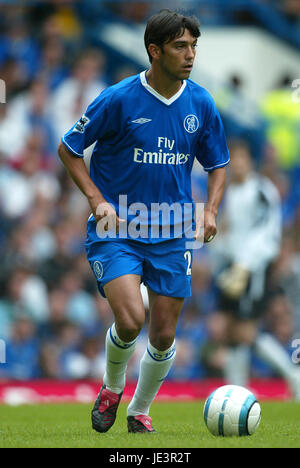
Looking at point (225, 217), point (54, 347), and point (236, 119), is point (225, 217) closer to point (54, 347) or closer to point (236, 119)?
point (54, 347)

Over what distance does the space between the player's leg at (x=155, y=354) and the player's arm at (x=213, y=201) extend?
48 cm

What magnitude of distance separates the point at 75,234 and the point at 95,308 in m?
1.02

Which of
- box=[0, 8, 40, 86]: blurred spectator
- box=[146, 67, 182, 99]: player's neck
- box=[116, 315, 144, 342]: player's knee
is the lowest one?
box=[116, 315, 144, 342]: player's knee

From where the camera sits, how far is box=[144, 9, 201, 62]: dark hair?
20.3 feet

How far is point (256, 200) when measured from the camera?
11.1m

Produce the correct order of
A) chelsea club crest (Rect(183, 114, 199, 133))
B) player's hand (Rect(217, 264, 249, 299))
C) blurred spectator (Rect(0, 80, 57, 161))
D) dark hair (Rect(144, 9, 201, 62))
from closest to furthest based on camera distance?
dark hair (Rect(144, 9, 201, 62))
chelsea club crest (Rect(183, 114, 199, 133))
player's hand (Rect(217, 264, 249, 299))
blurred spectator (Rect(0, 80, 57, 161))

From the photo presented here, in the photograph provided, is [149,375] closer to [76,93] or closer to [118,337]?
[118,337]

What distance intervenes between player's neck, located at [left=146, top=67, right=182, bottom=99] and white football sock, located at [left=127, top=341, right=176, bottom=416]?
1635 millimetres

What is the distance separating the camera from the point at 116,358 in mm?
6367

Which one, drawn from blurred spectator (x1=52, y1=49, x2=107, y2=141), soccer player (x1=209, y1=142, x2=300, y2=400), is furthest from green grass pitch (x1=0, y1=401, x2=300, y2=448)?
blurred spectator (x1=52, y1=49, x2=107, y2=141)

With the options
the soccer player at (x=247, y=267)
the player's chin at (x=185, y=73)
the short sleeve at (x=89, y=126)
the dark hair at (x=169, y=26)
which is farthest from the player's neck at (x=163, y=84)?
the soccer player at (x=247, y=267)

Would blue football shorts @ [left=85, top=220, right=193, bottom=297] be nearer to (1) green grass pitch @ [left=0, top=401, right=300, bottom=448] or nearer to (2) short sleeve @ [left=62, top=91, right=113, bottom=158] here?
(2) short sleeve @ [left=62, top=91, right=113, bottom=158]

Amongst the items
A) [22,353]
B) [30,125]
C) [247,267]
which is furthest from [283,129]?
[22,353]
